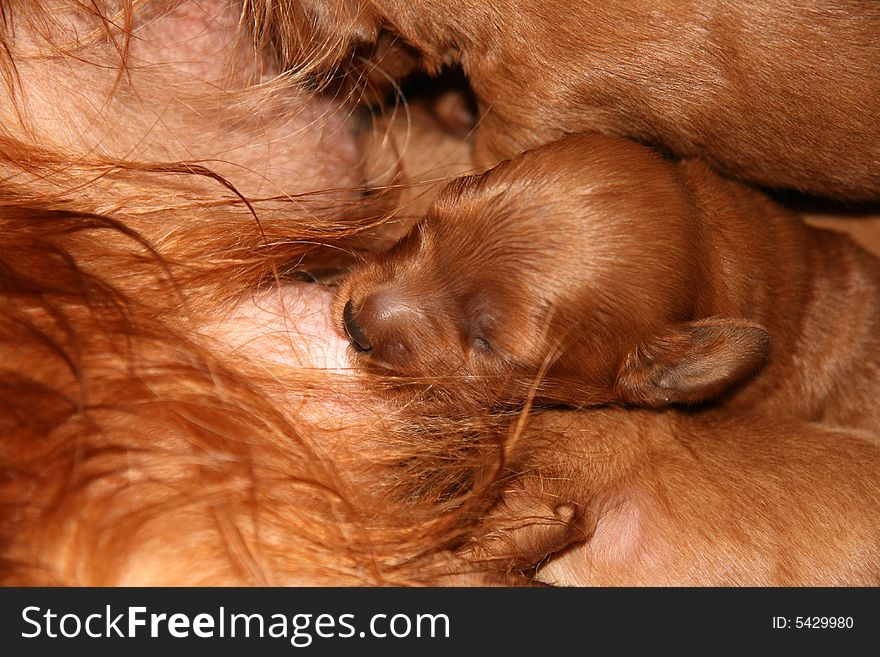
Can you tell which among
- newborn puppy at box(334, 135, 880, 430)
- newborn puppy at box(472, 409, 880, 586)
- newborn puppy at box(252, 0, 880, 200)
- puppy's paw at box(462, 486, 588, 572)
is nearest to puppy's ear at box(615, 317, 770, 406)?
newborn puppy at box(334, 135, 880, 430)

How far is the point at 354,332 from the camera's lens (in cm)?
191

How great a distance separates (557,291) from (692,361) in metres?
0.32

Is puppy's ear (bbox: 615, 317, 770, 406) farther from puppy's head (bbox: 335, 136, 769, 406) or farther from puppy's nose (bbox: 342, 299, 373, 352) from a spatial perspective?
puppy's nose (bbox: 342, 299, 373, 352)

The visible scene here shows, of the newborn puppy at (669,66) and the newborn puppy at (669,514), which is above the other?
the newborn puppy at (669,66)

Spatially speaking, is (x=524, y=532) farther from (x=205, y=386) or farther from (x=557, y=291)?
(x=205, y=386)

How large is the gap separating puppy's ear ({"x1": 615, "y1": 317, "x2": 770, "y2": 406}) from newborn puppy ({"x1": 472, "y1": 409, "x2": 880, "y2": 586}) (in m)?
0.12

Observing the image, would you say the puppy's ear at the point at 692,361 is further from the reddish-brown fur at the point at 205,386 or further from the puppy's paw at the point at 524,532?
the puppy's paw at the point at 524,532

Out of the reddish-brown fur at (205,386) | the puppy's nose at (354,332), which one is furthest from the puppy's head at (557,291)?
the reddish-brown fur at (205,386)

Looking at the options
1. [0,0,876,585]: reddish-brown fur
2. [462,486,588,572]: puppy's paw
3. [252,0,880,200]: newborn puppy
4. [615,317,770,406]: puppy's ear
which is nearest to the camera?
[0,0,876,585]: reddish-brown fur

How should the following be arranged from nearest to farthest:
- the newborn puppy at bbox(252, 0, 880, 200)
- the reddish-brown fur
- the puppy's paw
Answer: the reddish-brown fur → the puppy's paw → the newborn puppy at bbox(252, 0, 880, 200)

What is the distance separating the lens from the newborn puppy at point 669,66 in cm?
199

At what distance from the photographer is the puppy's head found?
1920mm

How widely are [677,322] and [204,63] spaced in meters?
1.21

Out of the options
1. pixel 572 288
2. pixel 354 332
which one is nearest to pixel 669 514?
pixel 572 288
